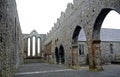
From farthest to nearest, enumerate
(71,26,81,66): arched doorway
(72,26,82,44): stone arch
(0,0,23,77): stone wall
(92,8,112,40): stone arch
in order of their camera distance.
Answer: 1. (71,26,81,66): arched doorway
2. (72,26,82,44): stone arch
3. (92,8,112,40): stone arch
4. (0,0,23,77): stone wall

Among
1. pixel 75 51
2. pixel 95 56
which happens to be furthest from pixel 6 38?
pixel 75 51

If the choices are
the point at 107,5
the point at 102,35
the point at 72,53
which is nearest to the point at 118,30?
the point at 102,35

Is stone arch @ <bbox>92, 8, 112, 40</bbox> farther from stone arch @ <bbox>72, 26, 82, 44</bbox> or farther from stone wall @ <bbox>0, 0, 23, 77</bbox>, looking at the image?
stone wall @ <bbox>0, 0, 23, 77</bbox>

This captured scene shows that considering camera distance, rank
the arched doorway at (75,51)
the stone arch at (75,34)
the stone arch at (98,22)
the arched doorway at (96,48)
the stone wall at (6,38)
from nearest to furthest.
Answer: the stone wall at (6,38) → the stone arch at (98,22) → the arched doorway at (96,48) → the stone arch at (75,34) → the arched doorway at (75,51)

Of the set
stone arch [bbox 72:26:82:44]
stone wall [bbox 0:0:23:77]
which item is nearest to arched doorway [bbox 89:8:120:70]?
stone arch [bbox 72:26:82:44]

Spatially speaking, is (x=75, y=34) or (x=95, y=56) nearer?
A: (x=95, y=56)

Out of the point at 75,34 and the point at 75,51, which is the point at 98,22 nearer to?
the point at 75,34

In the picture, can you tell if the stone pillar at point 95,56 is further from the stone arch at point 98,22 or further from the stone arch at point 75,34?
the stone arch at point 75,34

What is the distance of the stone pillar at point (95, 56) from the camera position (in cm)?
889

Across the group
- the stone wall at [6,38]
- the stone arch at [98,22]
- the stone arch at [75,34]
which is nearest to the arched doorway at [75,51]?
the stone arch at [75,34]

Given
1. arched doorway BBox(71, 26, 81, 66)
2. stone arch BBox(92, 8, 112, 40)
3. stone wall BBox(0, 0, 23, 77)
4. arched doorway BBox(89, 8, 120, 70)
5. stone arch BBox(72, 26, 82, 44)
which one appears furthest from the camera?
arched doorway BBox(71, 26, 81, 66)

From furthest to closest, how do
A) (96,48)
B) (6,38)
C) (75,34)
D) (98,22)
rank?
1. (75,34)
2. (96,48)
3. (98,22)
4. (6,38)

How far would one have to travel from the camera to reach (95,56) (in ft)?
29.4

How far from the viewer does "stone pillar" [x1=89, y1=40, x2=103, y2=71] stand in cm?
889
